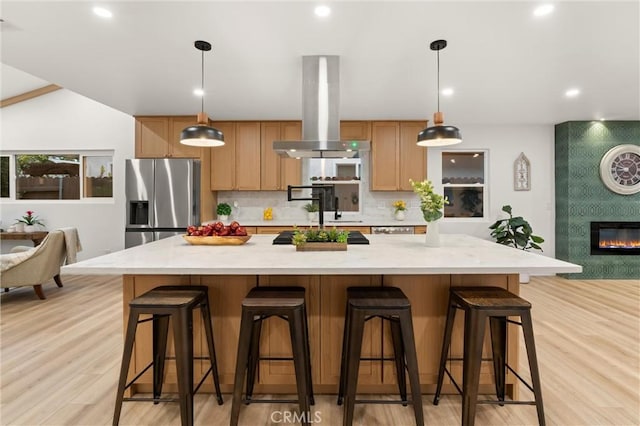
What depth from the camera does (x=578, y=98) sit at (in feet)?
13.6

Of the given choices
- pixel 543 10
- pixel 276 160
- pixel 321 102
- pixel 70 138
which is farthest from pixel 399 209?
pixel 70 138

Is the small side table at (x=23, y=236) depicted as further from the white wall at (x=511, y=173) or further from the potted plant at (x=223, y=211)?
the white wall at (x=511, y=173)

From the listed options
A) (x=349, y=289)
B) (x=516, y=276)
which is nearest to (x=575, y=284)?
(x=516, y=276)

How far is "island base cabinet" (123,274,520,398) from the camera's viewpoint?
208 cm

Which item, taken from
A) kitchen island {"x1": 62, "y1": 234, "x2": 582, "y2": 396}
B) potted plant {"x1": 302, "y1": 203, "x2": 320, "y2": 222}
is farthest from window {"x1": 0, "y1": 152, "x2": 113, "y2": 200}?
kitchen island {"x1": 62, "y1": 234, "x2": 582, "y2": 396}

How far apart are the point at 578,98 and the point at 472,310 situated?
3891 millimetres

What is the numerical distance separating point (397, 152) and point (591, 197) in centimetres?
314

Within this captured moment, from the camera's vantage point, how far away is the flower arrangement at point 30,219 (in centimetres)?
549

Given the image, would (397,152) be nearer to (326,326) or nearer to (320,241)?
(320,241)

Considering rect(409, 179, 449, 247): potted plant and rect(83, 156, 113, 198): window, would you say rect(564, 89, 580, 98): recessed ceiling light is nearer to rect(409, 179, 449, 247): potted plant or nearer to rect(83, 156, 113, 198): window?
rect(409, 179, 449, 247): potted plant

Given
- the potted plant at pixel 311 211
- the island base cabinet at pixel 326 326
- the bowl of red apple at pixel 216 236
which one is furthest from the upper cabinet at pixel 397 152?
the island base cabinet at pixel 326 326

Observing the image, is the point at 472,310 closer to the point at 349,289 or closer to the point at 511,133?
the point at 349,289

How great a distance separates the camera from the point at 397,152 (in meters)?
5.10

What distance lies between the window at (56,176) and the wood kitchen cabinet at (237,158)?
2080 millimetres
